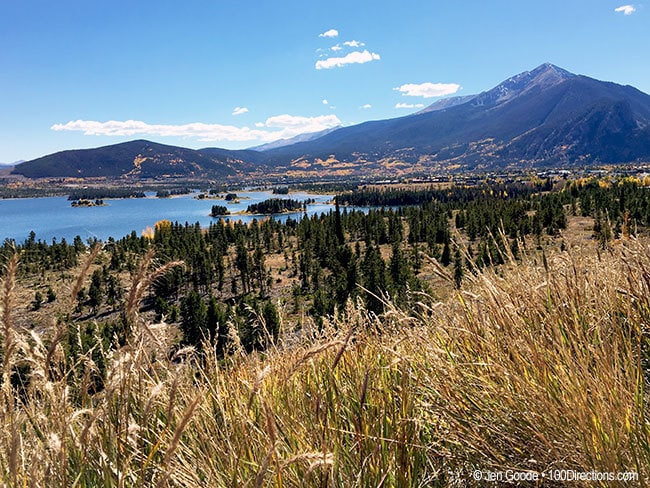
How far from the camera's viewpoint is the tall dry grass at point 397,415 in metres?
1.51

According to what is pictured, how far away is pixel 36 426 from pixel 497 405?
6.93ft

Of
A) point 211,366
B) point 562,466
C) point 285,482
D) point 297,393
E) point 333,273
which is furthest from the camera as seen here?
point 333,273

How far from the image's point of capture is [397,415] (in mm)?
2080

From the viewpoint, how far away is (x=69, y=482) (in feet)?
5.42

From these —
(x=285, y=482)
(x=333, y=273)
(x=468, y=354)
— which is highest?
(x=468, y=354)

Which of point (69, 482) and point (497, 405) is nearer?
point (69, 482)

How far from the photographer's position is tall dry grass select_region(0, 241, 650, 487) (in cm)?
151

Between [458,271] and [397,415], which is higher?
[397,415]

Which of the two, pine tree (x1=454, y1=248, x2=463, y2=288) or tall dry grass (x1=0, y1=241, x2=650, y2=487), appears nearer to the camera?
tall dry grass (x1=0, y1=241, x2=650, y2=487)

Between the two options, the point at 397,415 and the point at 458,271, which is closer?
the point at 397,415

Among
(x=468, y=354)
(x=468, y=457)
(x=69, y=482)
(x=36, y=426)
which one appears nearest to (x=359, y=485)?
(x=468, y=457)

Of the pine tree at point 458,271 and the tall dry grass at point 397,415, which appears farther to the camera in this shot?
the pine tree at point 458,271

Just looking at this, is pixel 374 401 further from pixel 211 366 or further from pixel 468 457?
pixel 211 366

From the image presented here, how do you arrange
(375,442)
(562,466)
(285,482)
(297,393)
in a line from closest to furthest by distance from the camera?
1. (562,466)
2. (285,482)
3. (375,442)
4. (297,393)
